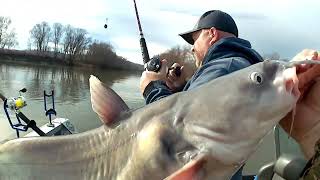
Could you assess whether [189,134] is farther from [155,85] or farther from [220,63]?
[155,85]

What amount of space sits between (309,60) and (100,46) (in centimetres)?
6857

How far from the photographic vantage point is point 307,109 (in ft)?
7.61

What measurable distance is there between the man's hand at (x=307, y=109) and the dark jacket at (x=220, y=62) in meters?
0.68

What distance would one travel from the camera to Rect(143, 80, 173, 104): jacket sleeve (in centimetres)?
354

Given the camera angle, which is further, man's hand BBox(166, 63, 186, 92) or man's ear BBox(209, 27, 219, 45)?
man's hand BBox(166, 63, 186, 92)

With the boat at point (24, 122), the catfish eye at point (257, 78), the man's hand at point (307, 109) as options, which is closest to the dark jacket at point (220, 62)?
the man's hand at point (307, 109)

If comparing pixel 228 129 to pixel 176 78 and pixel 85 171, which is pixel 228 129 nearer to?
pixel 85 171

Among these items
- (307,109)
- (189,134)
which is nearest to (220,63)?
(307,109)

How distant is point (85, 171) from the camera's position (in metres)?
2.22

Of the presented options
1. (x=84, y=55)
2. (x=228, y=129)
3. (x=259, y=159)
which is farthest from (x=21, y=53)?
(x=228, y=129)

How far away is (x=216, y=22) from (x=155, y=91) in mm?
794

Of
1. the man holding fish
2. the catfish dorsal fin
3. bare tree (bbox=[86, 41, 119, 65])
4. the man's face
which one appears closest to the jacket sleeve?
the man holding fish

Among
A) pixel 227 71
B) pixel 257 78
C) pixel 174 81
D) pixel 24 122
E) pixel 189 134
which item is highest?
pixel 257 78

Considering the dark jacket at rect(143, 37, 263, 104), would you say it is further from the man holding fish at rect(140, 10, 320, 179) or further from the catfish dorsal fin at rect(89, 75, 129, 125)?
the catfish dorsal fin at rect(89, 75, 129, 125)
